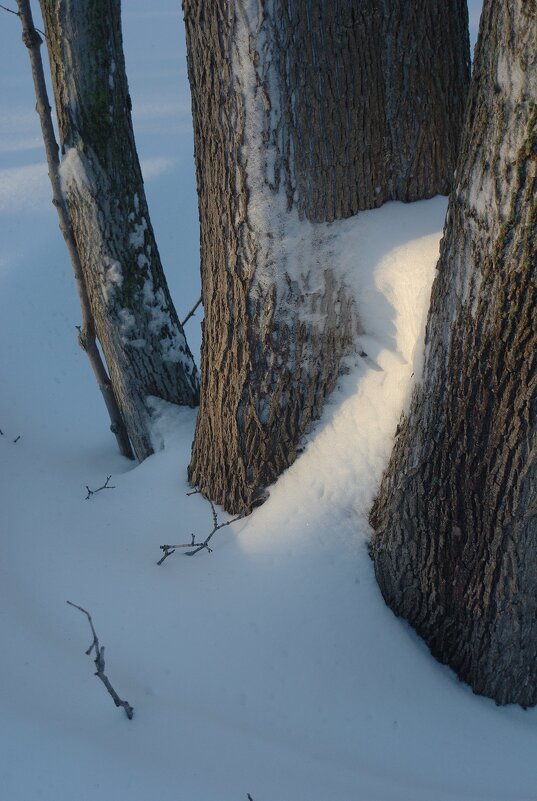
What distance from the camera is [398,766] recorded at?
173 cm

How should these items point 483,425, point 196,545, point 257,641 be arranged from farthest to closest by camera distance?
point 196,545 < point 257,641 < point 483,425

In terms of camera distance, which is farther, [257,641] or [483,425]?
[257,641]

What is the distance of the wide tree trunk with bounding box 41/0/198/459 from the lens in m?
2.61

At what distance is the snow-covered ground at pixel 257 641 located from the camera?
1.67 m

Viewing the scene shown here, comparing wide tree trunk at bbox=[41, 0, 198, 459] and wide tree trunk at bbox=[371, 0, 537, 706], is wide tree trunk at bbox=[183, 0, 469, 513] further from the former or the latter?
wide tree trunk at bbox=[41, 0, 198, 459]

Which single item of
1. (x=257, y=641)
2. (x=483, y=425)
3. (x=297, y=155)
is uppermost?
(x=297, y=155)

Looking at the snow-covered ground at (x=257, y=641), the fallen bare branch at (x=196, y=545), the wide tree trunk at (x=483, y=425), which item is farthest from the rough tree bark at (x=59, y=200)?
the wide tree trunk at (x=483, y=425)

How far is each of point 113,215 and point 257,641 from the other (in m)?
1.67

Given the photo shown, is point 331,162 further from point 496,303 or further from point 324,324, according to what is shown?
point 496,303

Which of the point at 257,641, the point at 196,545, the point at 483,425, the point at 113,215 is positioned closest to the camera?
the point at 483,425

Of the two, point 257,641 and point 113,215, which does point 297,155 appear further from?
point 257,641

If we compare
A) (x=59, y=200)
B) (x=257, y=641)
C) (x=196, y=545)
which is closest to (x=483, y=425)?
(x=257, y=641)

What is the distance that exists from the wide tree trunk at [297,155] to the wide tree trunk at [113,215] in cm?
67

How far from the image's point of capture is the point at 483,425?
1.71 m
